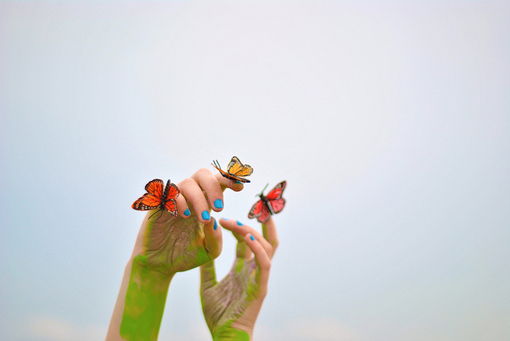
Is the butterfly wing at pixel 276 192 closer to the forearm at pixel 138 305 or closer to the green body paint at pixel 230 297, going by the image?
the green body paint at pixel 230 297

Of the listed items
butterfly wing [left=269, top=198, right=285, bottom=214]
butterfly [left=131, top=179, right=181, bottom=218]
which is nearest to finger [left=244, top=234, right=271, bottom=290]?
butterfly wing [left=269, top=198, right=285, bottom=214]

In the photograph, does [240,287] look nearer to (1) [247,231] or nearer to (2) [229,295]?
(2) [229,295]

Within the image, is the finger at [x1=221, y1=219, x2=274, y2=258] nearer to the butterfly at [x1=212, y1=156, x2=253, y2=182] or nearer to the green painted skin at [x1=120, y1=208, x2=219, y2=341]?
the green painted skin at [x1=120, y1=208, x2=219, y2=341]

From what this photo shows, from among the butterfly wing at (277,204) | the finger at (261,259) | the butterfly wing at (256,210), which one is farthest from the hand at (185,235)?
the butterfly wing at (277,204)

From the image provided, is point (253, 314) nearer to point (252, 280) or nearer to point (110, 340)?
point (252, 280)

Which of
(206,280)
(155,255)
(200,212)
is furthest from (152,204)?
(206,280)

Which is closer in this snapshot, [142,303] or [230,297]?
[142,303]

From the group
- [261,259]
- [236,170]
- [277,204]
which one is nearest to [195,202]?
[236,170]
